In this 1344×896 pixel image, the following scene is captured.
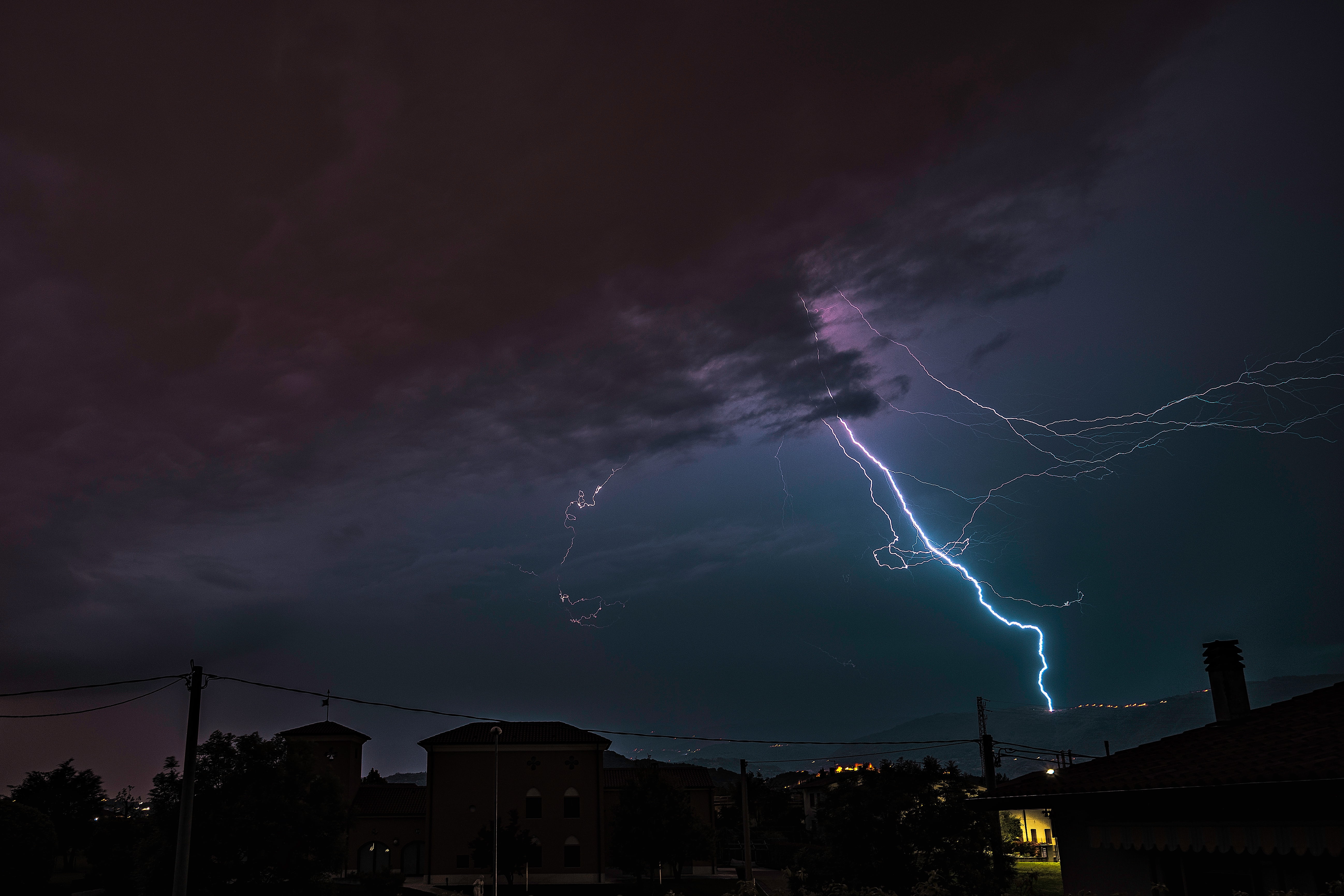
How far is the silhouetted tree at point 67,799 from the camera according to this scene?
171 ft

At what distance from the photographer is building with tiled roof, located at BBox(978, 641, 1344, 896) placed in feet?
27.8

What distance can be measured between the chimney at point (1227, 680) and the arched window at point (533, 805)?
124ft

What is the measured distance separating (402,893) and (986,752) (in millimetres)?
26768

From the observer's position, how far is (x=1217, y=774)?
9172 mm

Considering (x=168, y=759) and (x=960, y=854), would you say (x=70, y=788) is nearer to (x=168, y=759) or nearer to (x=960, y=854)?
(x=168, y=759)

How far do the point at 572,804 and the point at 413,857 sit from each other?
10296 millimetres

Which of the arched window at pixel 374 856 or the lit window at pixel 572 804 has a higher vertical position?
the lit window at pixel 572 804

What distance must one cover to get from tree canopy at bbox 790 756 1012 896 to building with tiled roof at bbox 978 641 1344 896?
104 centimetres

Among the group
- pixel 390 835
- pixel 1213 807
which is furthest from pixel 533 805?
pixel 1213 807

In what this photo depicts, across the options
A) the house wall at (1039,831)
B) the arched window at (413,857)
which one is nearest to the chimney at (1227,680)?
the house wall at (1039,831)

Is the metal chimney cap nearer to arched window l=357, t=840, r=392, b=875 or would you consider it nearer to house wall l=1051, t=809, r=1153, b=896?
house wall l=1051, t=809, r=1153, b=896

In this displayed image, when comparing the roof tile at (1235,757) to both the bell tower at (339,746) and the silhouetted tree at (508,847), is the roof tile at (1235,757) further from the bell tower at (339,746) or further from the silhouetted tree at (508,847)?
the bell tower at (339,746)

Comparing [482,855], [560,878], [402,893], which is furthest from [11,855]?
[560,878]

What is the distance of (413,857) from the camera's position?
45.1 metres
